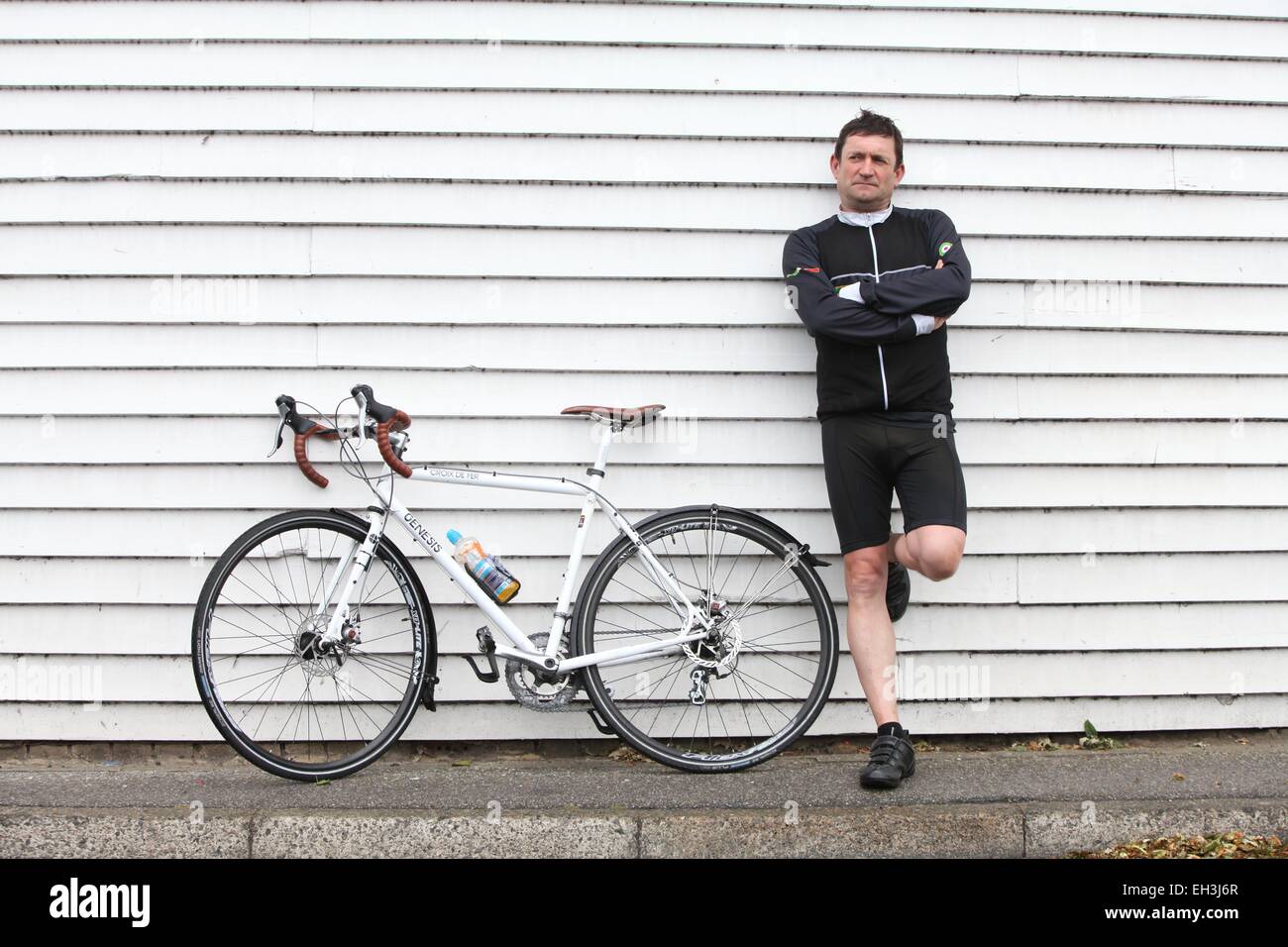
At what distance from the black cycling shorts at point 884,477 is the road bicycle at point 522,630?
0.22 meters

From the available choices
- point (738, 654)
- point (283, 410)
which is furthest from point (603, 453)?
point (283, 410)

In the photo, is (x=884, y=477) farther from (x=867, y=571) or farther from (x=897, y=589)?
(x=897, y=589)

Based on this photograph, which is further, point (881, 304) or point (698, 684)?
point (698, 684)

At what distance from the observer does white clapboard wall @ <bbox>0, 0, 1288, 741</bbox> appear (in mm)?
4293

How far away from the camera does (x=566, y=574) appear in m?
4.12

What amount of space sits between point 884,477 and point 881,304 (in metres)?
0.62

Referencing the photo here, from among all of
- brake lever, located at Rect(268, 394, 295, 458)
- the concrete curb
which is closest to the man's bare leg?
the concrete curb

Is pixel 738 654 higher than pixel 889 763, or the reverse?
pixel 738 654

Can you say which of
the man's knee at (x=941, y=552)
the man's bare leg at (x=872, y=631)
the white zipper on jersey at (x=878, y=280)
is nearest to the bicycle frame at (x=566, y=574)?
the man's bare leg at (x=872, y=631)

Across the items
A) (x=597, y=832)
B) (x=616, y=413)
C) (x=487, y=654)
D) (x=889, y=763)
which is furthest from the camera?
(x=616, y=413)

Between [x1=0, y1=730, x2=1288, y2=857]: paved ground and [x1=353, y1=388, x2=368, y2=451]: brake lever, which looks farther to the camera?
[x1=353, y1=388, x2=368, y2=451]: brake lever

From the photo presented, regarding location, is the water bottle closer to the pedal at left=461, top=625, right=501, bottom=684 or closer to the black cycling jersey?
the pedal at left=461, top=625, right=501, bottom=684

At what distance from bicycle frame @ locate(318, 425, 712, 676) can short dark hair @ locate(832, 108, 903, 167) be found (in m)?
1.34

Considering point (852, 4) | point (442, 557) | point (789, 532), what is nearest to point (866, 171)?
point (852, 4)
